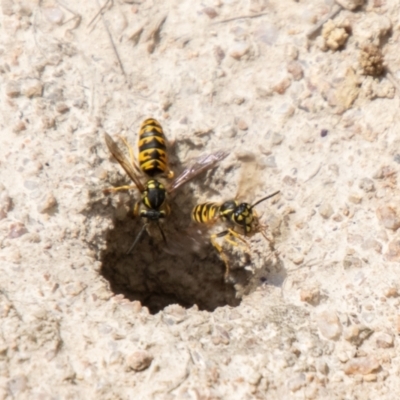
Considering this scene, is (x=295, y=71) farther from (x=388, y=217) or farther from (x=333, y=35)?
(x=388, y=217)

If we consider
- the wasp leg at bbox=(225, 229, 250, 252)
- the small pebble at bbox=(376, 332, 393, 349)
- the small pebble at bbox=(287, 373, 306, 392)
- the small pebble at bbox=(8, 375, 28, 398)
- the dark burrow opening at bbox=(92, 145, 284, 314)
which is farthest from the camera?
the dark burrow opening at bbox=(92, 145, 284, 314)

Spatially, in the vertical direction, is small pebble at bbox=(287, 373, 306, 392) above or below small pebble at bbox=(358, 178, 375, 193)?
below

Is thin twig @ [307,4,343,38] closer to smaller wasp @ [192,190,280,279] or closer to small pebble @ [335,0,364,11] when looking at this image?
small pebble @ [335,0,364,11]

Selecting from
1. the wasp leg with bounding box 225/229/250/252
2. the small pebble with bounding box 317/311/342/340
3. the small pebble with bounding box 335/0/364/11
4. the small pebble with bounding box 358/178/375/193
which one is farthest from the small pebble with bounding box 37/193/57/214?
the small pebble with bounding box 335/0/364/11

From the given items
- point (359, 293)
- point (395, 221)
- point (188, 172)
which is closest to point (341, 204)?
point (395, 221)

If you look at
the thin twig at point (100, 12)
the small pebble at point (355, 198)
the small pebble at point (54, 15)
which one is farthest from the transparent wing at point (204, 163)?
the small pebble at point (54, 15)

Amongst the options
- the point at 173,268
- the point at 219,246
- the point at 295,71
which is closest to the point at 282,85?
the point at 295,71
